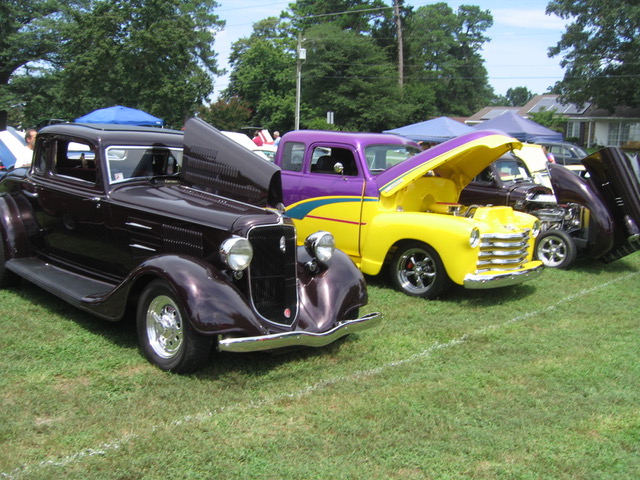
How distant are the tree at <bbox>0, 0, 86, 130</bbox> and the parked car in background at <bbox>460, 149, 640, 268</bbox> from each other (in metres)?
36.1

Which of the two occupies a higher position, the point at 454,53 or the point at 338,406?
the point at 454,53

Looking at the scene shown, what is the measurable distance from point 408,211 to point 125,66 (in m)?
A: 32.8

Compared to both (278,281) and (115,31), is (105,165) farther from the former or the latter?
(115,31)

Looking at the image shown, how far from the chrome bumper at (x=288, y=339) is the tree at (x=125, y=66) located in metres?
34.3

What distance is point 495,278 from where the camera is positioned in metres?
6.74

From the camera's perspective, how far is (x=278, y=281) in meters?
4.89

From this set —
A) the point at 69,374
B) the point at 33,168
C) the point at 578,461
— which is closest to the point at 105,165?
the point at 33,168

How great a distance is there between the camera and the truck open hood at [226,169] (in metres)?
5.34

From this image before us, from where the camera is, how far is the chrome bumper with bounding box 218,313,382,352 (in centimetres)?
416

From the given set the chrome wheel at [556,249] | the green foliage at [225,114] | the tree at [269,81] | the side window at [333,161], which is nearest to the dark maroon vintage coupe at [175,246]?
the side window at [333,161]

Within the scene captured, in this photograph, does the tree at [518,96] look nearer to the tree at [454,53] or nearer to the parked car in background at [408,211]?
the tree at [454,53]

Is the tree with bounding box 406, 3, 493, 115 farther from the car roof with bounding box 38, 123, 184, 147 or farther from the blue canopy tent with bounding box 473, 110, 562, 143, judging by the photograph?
the car roof with bounding box 38, 123, 184, 147

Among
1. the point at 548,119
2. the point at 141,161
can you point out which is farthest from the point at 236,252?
the point at 548,119

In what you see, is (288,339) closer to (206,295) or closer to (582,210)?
(206,295)
